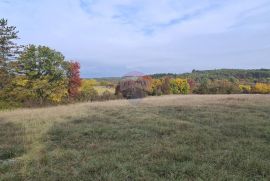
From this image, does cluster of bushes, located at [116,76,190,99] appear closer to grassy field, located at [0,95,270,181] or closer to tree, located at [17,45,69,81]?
tree, located at [17,45,69,81]

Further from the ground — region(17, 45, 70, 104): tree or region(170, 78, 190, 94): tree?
region(17, 45, 70, 104): tree

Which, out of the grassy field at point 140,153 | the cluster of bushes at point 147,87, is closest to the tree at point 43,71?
the cluster of bushes at point 147,87

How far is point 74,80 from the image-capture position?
123 feet

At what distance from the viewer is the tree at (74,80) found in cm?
3709

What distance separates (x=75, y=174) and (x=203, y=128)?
5679 millimetres

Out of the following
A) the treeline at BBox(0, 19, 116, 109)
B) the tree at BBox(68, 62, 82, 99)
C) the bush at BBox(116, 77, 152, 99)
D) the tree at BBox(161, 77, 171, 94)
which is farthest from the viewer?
the tree at BBox(161, 77, 171, 94)

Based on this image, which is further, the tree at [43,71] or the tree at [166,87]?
the tree at [166,87]

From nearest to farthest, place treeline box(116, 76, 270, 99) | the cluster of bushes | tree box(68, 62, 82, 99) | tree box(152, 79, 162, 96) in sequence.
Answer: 1. tree box(68, 62, 82, 99)
2. the cluster of bushes
3. treeline box(116, 76, 270, 99)
4. tree box(152, 79, 162, 96)

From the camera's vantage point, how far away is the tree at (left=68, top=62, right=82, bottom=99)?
37.1 m

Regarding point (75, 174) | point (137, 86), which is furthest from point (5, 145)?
point (137, 86)

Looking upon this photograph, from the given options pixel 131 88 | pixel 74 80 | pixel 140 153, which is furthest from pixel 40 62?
pixel 140 153

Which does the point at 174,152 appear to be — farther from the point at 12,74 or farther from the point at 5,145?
the point at 12,74

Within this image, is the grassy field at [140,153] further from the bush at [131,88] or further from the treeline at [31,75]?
the bush at [131,88]

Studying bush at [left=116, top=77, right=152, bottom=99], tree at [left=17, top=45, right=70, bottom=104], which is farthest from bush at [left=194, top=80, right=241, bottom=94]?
tree at [left=17, top=45, right=70, bottom=104]
